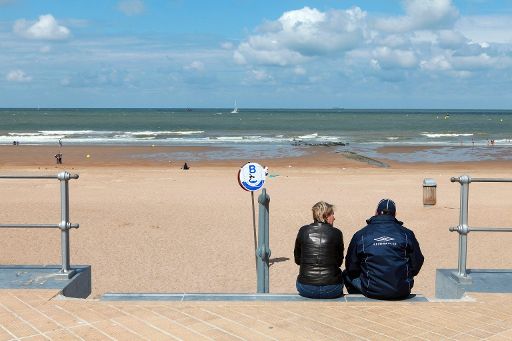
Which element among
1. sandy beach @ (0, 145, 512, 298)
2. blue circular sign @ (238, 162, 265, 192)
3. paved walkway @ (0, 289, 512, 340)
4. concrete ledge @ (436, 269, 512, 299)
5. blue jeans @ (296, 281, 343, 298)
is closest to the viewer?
paved walkway @ (0, 289, 512, 340)

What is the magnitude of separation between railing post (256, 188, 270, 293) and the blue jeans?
992 millimetres

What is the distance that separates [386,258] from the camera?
5.17 m

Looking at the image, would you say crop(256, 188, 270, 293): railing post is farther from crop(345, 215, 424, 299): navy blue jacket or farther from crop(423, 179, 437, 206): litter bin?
crop(423, 179, 437, 206): litter bin

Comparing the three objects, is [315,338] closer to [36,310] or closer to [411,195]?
[36,310]

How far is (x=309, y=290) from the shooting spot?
518 centimetres

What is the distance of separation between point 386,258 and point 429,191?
440 inches

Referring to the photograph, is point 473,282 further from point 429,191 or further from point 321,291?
point 429,191

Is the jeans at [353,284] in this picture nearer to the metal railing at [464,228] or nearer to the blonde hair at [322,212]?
the blonde hair at [322,212]

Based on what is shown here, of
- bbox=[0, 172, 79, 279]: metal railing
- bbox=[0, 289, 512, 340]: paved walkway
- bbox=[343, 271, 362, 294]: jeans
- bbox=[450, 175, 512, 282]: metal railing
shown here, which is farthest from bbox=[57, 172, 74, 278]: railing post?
bbox=[450, 175, 512, 282]: metal railing

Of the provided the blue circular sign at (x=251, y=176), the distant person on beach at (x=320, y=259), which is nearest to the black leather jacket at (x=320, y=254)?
the distant person on beach at (x=320, y=259)

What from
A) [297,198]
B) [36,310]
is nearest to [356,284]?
[36,310]

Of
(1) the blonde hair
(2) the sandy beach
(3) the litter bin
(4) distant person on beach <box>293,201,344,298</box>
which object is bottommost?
(2) the sandy beach

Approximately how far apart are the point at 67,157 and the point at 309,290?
117ft

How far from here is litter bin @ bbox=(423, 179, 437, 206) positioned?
15705 millimetres
